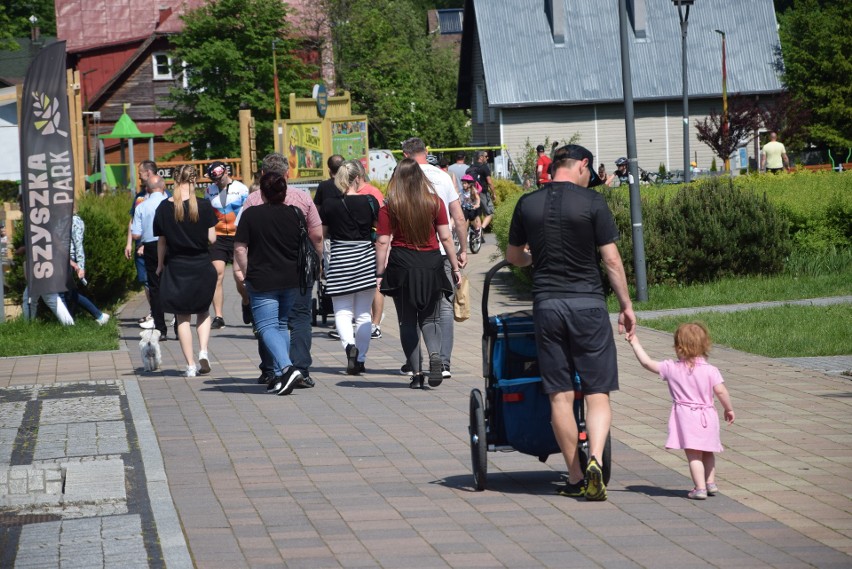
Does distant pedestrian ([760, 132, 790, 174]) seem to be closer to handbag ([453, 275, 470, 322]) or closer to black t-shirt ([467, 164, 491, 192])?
black t-shirt ([467, 164, 491, 192])

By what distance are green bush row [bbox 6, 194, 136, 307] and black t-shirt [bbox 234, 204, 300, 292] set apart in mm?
7499

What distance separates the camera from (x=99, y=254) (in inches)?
677

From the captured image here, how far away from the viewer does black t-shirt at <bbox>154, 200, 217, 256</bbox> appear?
11.2m

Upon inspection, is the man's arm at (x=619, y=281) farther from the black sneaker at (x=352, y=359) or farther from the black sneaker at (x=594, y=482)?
the black sneaker at (x=352, y=359)

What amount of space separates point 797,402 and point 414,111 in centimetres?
5170

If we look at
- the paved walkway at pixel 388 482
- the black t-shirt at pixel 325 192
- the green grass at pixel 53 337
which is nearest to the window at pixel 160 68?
the green grass at pixel 53 337

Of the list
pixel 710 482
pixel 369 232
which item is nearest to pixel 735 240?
pixel 369 232

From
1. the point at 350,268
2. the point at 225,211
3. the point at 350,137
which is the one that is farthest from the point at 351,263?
the point at 350,137

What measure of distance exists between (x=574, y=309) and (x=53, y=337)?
30.9 ft

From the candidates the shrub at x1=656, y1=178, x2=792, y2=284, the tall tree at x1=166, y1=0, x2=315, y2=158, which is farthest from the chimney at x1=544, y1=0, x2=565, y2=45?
the shrub at x1=656, y1=178, x2=792, y2=284

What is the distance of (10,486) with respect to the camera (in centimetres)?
712

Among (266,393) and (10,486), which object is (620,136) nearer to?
(266,393)

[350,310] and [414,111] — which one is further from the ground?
[414,111]

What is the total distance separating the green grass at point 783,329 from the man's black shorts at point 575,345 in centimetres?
538
